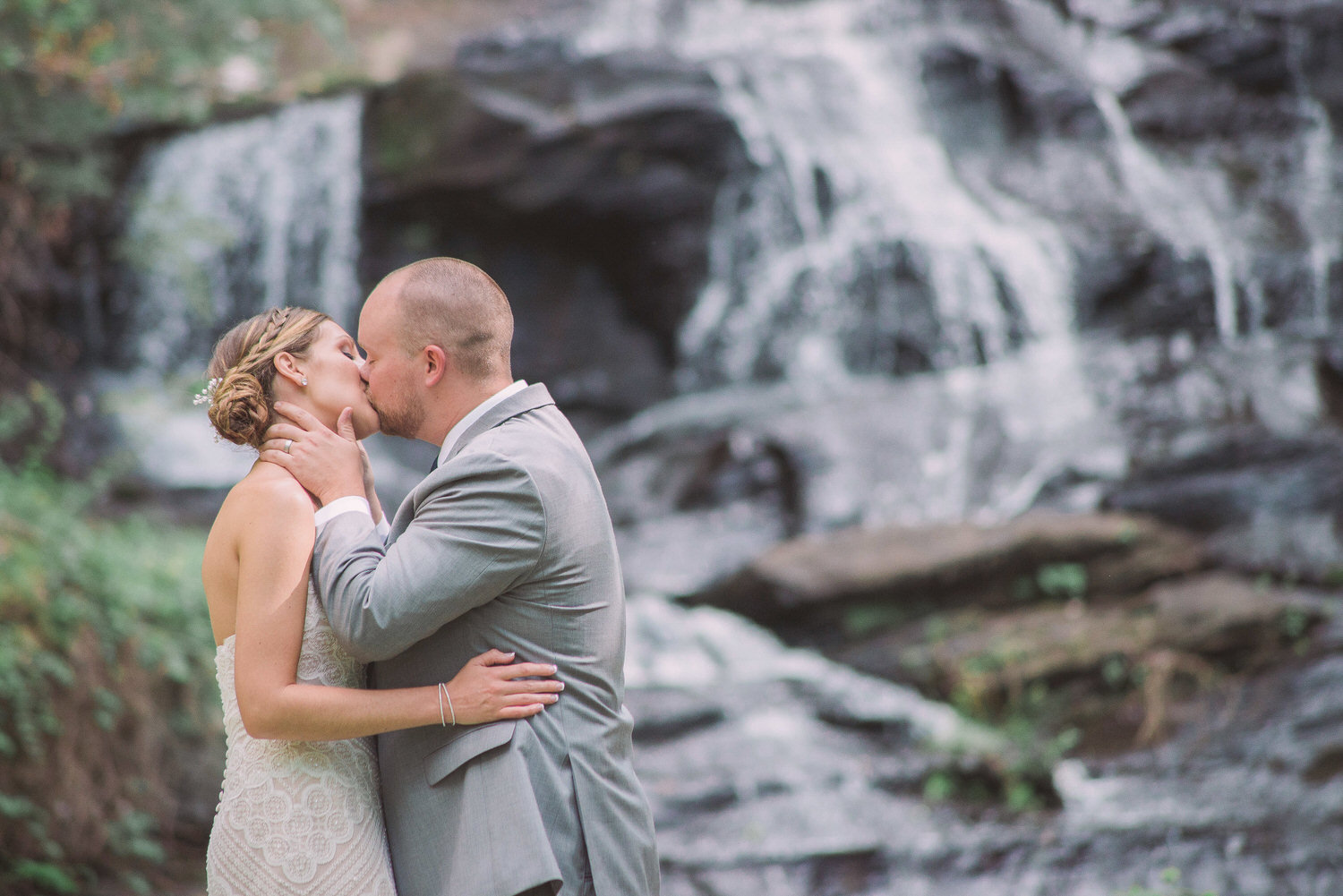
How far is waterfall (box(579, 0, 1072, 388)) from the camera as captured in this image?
1306 cm

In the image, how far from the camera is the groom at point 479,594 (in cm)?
214

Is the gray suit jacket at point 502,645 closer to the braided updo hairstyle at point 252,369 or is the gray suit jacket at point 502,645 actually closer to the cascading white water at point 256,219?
the braided updo hairstyle at point 252,369

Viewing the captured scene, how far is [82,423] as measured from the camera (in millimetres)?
12047

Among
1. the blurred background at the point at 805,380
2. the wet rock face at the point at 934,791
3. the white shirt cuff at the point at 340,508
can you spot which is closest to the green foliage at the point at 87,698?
the blurred background at the point at 805,380

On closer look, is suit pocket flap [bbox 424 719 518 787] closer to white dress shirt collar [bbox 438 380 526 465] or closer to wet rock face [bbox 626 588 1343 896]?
white dress shirt collar [bbox 438 380 526 465]

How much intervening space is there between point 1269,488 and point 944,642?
3291 millimetres

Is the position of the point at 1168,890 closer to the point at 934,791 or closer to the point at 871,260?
the point at 934,791

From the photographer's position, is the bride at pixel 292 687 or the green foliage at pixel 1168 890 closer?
the bride at pixel 292 687

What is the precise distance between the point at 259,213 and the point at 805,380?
6642 mm

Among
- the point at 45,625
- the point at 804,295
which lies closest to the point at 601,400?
the point at 804,295

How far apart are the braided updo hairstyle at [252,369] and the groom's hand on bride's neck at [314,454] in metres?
0.04

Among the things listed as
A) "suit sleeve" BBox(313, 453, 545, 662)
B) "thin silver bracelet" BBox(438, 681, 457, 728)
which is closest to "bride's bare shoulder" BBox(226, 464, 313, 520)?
"suit sleeve" BBox(313, 453, 545, 662)

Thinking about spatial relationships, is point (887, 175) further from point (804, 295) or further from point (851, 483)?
point (851, 483)

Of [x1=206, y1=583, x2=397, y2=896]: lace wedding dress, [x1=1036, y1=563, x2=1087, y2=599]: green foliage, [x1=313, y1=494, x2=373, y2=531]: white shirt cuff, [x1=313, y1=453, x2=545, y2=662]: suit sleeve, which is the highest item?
[x1=313, y1=494, x2=373, y2=531]: white shirt cuff
